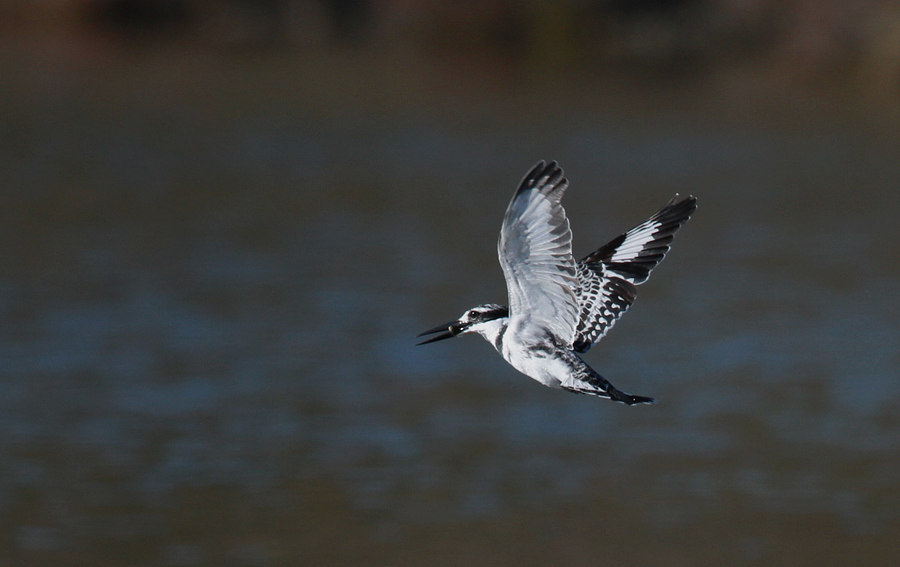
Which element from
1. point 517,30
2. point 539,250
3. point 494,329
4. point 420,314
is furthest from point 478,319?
point 517,30

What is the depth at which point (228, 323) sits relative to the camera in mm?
16078

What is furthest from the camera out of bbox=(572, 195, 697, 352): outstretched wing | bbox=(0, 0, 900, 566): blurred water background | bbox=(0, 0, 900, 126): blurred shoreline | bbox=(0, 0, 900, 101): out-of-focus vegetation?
bbox=(0, 0, 900, 101): out-of-focus vegetation

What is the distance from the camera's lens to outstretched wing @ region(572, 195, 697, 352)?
560cm

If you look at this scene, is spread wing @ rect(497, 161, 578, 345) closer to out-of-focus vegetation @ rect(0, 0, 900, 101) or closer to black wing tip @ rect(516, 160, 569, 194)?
black wing tip @ rect(516, 160, 569, 194)

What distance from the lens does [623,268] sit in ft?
18.7

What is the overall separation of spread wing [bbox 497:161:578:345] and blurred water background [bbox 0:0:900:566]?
5.86m

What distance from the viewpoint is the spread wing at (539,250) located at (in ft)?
14.9

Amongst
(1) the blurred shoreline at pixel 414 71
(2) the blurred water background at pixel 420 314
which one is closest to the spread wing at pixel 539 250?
(2) the blurred water background at pixel 420 314

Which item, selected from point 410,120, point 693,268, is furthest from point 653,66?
point 693,268

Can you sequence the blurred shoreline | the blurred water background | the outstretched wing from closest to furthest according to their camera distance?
the outstretched wing
the blurred water background
the blurred shoreline

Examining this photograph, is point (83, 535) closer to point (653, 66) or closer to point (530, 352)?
point (530, 352)

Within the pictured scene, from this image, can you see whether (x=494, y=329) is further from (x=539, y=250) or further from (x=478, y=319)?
(x=539, y=250)

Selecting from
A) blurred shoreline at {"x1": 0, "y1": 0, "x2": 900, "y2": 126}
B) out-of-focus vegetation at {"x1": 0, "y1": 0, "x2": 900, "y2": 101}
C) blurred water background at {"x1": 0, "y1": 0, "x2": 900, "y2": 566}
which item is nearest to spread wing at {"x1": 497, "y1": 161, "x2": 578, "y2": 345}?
blurred water background at {"x1": 0, "y1": 0, "x2": 900, "y2": 566}

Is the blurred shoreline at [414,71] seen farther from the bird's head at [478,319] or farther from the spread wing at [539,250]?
the spread wing at [539,250]
